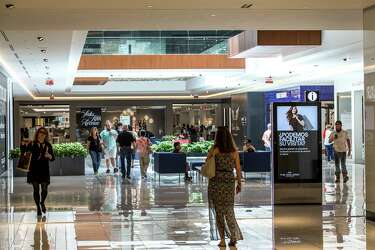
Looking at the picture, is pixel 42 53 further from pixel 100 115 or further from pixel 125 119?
pixel 100 115

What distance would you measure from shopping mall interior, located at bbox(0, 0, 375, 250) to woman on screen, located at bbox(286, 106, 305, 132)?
3 cm

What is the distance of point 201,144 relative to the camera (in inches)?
926

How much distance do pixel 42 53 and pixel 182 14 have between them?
21.1 ft

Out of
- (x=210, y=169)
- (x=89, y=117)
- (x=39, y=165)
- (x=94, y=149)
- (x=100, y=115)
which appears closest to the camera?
(x=210, y=169)

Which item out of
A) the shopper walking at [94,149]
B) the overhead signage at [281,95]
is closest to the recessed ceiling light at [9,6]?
the shopper walking at [94,149]

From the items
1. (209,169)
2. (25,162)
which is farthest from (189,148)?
(209,169)

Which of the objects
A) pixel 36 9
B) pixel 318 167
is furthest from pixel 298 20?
pixel 36 9

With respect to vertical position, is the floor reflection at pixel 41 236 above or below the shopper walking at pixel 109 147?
below

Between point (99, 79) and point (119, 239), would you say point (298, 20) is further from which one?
point (99, 79)

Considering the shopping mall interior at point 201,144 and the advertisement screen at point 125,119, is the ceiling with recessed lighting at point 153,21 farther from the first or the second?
the advertisement screen at point 125,119

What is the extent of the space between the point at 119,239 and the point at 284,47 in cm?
878

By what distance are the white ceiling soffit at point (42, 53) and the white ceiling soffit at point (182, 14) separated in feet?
4.63

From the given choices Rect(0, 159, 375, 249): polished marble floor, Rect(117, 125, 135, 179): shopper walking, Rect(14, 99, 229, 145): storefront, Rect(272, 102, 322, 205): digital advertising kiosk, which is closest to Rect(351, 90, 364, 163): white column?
Rect(0, 159, 375, 249): polished marble floor

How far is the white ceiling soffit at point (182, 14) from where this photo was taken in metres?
10.0
